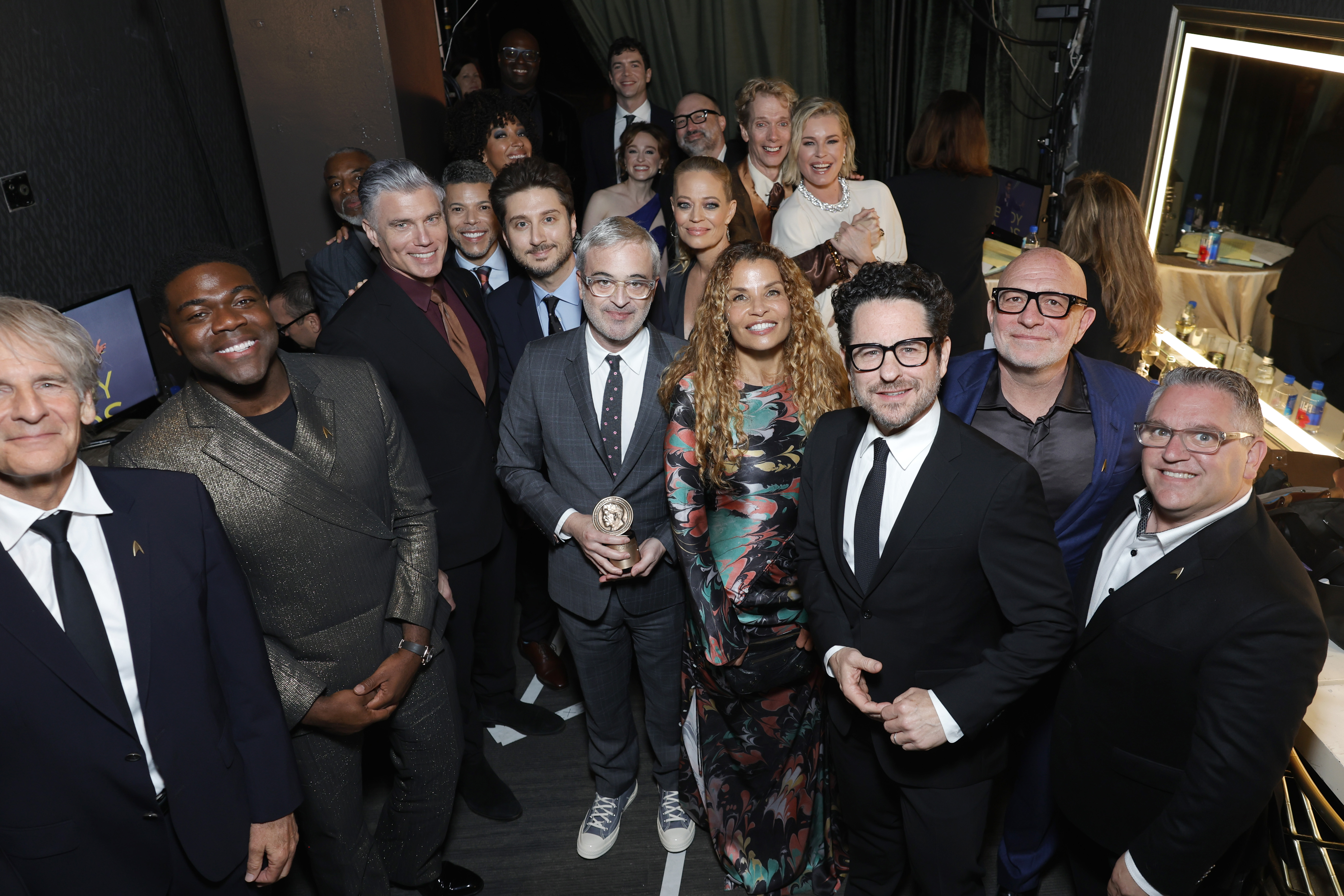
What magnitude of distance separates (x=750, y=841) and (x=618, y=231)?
181cm

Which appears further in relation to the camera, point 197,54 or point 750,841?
point 197,54

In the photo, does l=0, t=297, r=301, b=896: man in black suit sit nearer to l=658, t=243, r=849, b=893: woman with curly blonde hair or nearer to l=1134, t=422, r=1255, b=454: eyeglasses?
l=658, t=243, r=849, b=893: woman with curly blonde hair

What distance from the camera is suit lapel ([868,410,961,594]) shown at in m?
1.73

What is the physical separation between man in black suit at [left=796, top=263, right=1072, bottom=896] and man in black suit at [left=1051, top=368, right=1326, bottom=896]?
0.17 m

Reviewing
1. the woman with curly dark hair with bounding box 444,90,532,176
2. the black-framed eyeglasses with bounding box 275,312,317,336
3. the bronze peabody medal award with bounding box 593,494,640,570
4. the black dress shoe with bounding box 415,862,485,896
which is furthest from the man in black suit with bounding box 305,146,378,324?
the black dress shoe with bounding box 415,862,485,896

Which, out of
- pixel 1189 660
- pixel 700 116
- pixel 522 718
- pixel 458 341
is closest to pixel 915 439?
pixel 1189 660

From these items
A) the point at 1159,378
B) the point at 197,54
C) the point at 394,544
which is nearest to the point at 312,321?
the point at 394,544

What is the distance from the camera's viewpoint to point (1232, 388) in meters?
1.67

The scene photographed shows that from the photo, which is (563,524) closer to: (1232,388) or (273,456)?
(273,456)

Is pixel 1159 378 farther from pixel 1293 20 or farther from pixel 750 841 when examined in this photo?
pixel 750 841

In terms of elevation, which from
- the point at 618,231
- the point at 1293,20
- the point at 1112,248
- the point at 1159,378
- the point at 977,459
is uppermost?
the point at 1293,20

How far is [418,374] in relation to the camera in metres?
2.46

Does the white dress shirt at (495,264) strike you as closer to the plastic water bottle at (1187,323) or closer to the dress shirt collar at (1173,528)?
the dress shirt collar at (1173,528)

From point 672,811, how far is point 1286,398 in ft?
9.30
